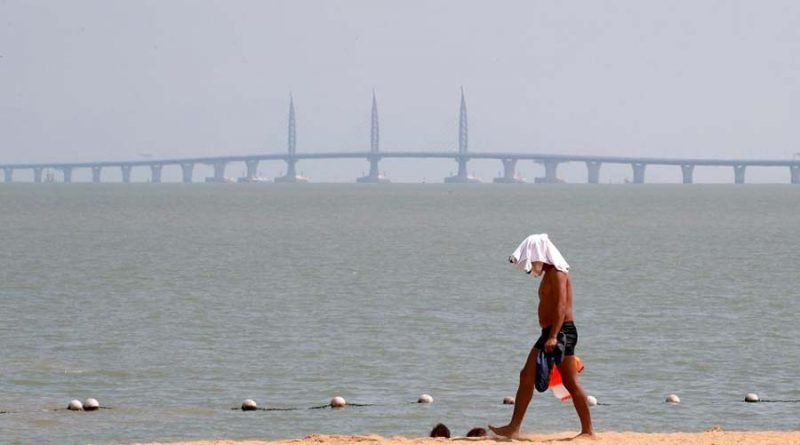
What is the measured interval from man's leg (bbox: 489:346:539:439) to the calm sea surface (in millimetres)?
3553

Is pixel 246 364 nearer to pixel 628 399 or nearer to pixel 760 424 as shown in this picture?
pixel 628 399

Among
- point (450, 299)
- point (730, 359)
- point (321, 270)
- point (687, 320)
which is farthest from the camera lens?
point (321, 270)

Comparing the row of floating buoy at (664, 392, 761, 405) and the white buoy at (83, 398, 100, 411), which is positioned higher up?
the row of floating buoy at (664, 392, 761, 405)

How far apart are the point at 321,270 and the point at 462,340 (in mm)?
21989

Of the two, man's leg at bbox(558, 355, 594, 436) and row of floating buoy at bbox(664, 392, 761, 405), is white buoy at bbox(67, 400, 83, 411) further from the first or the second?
man's leg at bbox(558, 355, 594, 436)

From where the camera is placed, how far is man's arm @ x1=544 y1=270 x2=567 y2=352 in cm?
1393

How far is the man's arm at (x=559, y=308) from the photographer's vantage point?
548 inches

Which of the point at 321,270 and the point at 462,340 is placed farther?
the point at 321,270

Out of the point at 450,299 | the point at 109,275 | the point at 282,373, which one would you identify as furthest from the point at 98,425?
the point at 109,275

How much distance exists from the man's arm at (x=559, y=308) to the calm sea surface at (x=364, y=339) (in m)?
4.52

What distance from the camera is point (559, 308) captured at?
45.8 feet

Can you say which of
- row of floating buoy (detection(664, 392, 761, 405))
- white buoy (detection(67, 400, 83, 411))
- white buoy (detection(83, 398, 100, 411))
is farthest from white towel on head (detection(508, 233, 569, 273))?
white buoy (detection(67, 400, 83, 411))

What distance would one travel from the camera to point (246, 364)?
24.7 metres

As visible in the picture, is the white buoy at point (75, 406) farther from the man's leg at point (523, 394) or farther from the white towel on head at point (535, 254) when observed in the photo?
the white towel on head at point (535, 254)
